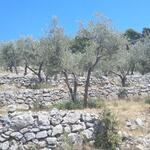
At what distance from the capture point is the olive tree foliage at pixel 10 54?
47.8 meters

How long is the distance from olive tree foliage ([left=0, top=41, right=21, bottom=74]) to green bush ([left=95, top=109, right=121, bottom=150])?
32348mm

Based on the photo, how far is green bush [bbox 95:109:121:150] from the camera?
1515cm

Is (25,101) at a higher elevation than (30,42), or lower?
lower

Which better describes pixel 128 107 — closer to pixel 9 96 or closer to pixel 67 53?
pixel 67 53

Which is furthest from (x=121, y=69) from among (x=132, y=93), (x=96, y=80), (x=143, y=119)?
(x=143, y=119)

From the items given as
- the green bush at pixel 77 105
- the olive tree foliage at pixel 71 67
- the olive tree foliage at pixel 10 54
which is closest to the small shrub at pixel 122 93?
the olive tree foliage at pixel 71 67

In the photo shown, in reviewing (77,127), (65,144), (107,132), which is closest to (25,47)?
(77,127)

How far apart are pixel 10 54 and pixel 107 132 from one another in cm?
3446

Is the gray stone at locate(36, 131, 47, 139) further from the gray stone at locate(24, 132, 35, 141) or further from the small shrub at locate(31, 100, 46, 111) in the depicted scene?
the small shrub at locate(31, 100, 46, 111)

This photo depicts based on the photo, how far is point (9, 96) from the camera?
28328 millimetres

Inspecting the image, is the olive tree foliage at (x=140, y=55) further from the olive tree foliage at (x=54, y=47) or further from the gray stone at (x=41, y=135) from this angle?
the gray stone at (x=41, y=135)

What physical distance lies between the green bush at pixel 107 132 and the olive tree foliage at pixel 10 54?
32.3 m

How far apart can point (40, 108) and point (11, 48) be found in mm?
23891

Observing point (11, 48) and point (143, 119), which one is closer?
point (143, 119)
